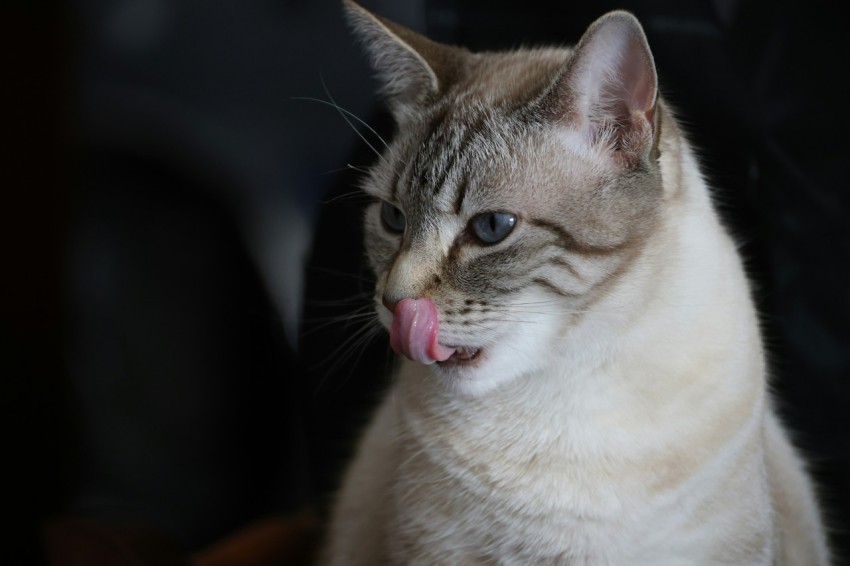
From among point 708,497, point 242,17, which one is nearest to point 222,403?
point 242,17

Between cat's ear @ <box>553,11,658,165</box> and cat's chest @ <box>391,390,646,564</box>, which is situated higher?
cat's ear @ <box>553,11,658,165</box>

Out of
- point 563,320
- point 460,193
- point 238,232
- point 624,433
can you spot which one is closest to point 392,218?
point 460,193

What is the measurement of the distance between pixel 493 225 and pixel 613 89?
0.18m

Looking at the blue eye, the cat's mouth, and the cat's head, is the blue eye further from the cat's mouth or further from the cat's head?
the cat's mouth

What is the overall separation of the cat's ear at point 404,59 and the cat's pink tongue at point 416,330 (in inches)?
11.1

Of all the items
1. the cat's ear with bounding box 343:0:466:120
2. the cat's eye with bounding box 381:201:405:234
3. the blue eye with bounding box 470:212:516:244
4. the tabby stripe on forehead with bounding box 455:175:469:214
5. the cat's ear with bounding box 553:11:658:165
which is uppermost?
the cat's ear with bounding box 553:11:658:165

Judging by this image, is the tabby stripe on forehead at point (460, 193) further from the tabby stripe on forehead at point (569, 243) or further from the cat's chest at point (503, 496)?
the cat's chest at point (503, 496)

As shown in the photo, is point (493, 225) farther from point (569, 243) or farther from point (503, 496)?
point (503, 496)

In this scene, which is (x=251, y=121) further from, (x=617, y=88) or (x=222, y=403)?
(x=617, y=88)

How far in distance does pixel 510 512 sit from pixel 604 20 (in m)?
0.52

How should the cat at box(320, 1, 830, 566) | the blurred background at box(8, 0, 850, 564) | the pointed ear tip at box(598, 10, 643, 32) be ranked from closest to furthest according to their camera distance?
1. the pointed ear tip at box(598, 10, 643, 32)
2. the cat at box(320, 1, 830, 566)
3. the blurred background at box(8, 0, 850, 564)

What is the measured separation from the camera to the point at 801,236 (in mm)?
1219

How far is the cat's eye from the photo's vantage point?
3.41 feet

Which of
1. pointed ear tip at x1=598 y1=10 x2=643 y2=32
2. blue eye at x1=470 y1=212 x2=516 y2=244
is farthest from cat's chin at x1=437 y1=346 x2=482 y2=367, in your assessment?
pointed ear tip at x1=598 y1=10 x2=643 y2=32
